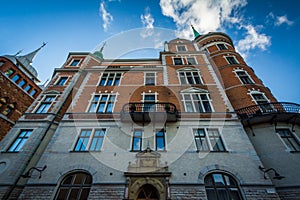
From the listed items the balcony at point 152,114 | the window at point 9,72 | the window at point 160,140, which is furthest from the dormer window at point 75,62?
the window at point 160,140

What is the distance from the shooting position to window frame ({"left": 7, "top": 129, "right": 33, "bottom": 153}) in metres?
11.7

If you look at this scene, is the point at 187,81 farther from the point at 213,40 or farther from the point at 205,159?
the point at 213,40

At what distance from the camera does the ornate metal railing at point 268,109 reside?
1226 centimetres

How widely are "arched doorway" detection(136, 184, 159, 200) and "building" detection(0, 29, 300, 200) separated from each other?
55 millimetres

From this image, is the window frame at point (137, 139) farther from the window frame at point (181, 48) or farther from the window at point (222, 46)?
the window at point (222, 46)

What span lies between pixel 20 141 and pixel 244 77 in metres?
22.6

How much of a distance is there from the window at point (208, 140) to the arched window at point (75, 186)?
7895mm

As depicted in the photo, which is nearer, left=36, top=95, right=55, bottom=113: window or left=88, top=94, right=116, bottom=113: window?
left=88, top=94, right=116, bottom=113: window

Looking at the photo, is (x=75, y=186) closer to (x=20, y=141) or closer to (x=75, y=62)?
(x=20, y=141)

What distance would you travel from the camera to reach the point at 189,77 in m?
17.7

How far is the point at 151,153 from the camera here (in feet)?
35.2

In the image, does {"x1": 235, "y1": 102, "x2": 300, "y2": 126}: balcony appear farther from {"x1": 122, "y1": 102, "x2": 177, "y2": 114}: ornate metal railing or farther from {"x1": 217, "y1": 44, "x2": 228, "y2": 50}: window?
{"x1": 217, "y1": 44, "x2": 228, "y2": 50}: window

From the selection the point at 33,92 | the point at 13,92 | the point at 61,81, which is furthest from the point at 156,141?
the point at 33,92

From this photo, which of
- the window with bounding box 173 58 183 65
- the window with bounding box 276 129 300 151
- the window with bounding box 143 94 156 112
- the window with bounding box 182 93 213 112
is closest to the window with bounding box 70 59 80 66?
the window with bounding box 143 94 156 112
